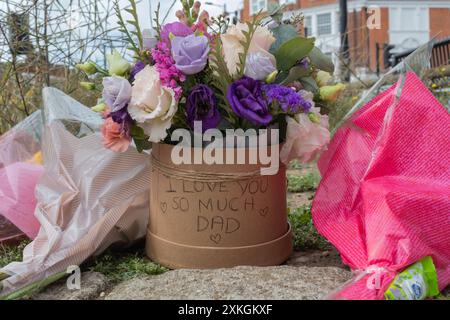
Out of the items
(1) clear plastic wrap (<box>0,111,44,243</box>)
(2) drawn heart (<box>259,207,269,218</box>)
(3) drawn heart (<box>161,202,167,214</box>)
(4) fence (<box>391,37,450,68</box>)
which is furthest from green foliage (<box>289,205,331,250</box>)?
(4) fence (<box>391,37,450,68</box>)

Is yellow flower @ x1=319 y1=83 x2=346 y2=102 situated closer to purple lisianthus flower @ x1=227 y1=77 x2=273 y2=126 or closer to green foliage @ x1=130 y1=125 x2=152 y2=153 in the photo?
purple lisianthus flower @ x1=227 y1=77 x2=273 y2=126

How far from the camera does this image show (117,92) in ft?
4.37

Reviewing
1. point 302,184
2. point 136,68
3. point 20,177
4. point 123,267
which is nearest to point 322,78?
point 136,68

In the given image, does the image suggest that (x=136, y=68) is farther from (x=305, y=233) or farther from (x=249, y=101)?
(x=305, y=233)

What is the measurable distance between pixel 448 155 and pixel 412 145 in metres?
0.10

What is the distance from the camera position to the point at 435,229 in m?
1.27

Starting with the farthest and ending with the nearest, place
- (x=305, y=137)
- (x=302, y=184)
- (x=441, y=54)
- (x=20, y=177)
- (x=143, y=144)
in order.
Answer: (x=441, y=54), (x=302, y=184), (x=20, y=177), (x=143, y=144), (x=305, y=137)

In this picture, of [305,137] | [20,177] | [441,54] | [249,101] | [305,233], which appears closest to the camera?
[249,101]

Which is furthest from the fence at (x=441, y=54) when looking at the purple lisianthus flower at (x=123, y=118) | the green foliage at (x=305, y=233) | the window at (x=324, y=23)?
the window at (x=324, y=23)

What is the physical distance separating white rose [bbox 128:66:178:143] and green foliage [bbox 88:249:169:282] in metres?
0.39

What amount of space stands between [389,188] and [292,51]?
1.47 feet

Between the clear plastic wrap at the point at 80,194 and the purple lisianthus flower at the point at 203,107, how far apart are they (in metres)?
0.39

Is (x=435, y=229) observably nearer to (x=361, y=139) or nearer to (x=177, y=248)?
(x=361, y=139)

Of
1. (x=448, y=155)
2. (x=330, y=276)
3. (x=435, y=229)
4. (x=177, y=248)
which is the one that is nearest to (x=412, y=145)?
(x=448, y=155)
